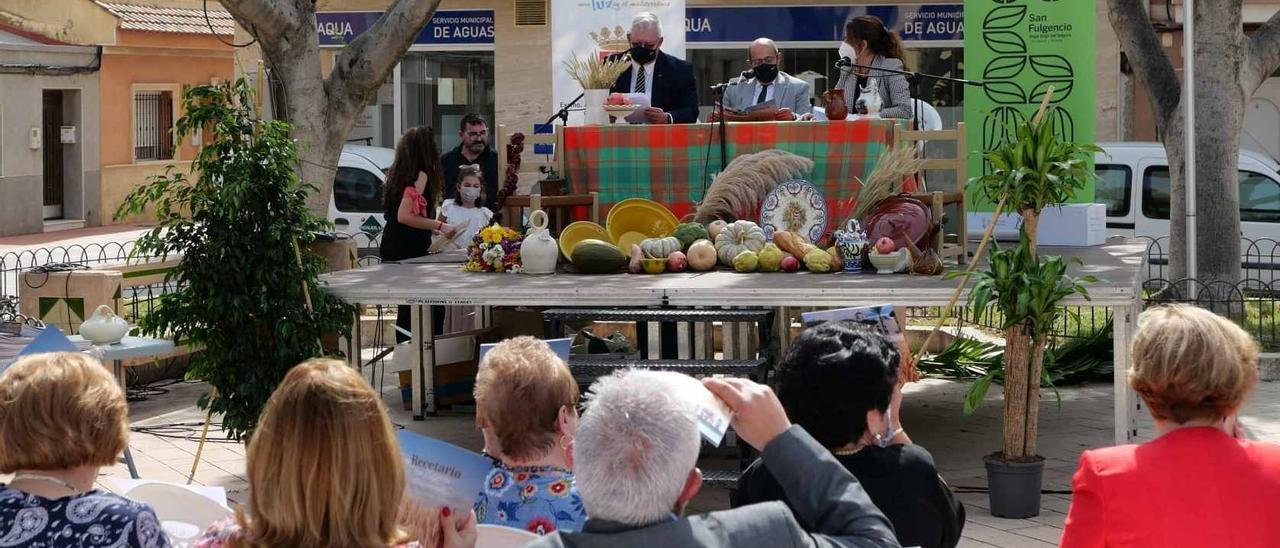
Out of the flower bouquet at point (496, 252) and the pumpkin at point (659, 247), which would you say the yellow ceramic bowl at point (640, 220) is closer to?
the pumpkin at point (659, 247)

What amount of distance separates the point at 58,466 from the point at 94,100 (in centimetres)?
2588

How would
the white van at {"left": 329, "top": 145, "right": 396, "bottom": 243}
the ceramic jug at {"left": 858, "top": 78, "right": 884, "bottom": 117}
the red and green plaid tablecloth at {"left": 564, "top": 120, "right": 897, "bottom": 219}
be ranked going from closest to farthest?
the red and green plaid tablecloth at {"left": 564, "top": 120, "right": 897, "bottom": 219}
the ceramic jug at {"left": 858, "top": 78, "right": 884, "bottom": 117}
the white van at {"left": 329, "top": 145, "right": 396, "bottom": 243}

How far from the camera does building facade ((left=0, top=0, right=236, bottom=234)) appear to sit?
85.0ft

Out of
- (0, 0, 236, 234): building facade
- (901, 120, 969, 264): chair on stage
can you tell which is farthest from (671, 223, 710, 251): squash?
(0, 0, 236, 234): building facade

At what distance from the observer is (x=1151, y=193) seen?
15023 mm

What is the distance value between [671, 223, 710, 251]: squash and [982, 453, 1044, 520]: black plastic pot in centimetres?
223

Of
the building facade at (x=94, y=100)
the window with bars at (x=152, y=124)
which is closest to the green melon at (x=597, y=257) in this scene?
the building facade at (x=94, y=100)

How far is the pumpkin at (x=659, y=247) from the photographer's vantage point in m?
8.55

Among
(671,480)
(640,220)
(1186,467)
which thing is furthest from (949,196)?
(671,480)

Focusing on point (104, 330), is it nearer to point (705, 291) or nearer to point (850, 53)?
point (705, 291)

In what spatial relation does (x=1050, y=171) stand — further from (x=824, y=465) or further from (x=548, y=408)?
(x=824, y=465)

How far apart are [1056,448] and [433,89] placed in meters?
14.2

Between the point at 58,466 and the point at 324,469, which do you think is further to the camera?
the point at 58,466

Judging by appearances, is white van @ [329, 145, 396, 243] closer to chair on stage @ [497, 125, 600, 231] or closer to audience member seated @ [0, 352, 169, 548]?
chair on stage @ [497, 125, 600, 231]
